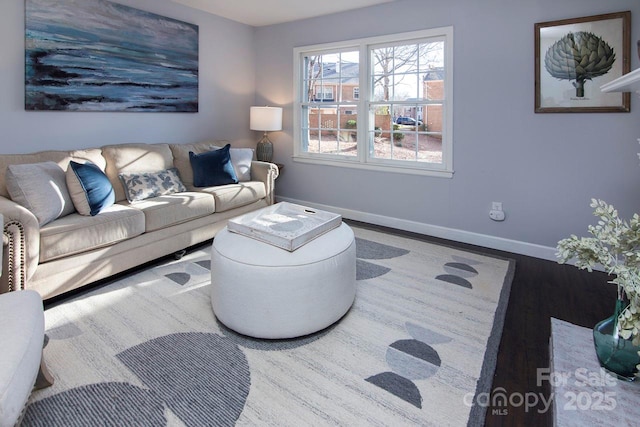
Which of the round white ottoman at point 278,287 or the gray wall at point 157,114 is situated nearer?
the round white ottoman at point 278,287

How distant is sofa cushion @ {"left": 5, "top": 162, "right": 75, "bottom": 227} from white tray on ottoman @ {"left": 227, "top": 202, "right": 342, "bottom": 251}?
119 centimetres

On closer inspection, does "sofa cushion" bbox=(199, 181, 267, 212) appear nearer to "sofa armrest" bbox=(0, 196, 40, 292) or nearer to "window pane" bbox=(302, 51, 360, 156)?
"window pane" bbox=(302, 51, 360, 156)

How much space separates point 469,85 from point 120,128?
3.37 m

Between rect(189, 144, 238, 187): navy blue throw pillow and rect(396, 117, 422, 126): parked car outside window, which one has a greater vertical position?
rect(396, 117, 422, 126): parked car outside window

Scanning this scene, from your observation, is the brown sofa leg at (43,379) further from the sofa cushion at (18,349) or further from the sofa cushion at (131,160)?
the sofa cushion at (131,160)

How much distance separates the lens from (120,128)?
3.77 meters

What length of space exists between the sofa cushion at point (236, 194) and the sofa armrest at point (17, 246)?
5.03 feet

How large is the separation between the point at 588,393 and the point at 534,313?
1078 mm

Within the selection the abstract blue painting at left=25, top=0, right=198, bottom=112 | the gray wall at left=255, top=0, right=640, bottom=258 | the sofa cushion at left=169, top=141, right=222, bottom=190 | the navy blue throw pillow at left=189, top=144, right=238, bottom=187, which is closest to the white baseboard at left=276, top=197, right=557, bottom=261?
the gray wall at left=255, top=0, right=640, bottom=258

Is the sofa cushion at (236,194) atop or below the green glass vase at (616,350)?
atop

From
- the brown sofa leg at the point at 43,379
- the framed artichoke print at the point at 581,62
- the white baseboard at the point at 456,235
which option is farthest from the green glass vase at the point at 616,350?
the brown sofa leg at the point at 43,379

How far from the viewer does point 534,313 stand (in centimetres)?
244

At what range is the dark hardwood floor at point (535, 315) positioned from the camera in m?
1.63

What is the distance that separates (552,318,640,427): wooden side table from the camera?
1.32m
